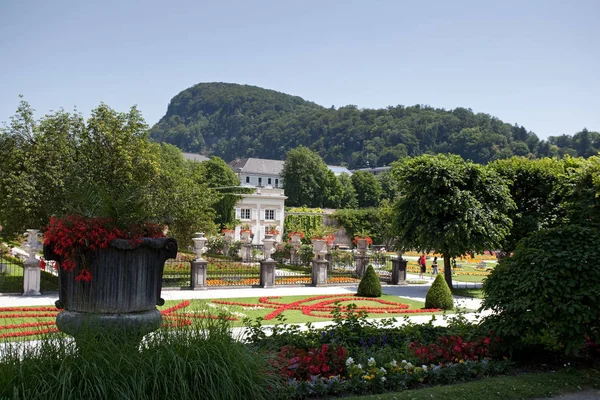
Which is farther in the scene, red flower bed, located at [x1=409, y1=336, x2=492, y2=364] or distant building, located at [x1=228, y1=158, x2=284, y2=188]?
distant building, located at [x1=228, y1=158, x2=284, y2=188]

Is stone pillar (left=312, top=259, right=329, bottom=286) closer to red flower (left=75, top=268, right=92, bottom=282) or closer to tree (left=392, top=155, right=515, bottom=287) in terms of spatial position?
tree (left=392, top=155, right=515, bottom=287)

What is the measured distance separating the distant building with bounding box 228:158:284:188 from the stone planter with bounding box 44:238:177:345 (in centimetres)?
10464

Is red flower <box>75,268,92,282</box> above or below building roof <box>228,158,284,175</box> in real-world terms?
below

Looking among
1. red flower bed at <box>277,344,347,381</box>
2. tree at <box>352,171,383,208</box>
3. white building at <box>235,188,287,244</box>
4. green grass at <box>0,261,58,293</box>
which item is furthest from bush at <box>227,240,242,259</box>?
tree at <box>352,171,383,208</box>

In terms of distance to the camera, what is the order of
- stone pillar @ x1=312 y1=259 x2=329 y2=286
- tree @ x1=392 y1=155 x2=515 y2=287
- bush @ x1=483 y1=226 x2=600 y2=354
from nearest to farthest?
bush @ x1=483 y1=226 x2=600 y2=354, tree @ x1=392 y1=155 x2=515 y2=287, stone pillar @ x1=312 y1=259 x2=329 y2=286

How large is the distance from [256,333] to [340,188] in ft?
255

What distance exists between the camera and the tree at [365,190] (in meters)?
93.2

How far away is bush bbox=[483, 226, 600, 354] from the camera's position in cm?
757

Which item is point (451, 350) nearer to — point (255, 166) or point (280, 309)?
point (280, 309)

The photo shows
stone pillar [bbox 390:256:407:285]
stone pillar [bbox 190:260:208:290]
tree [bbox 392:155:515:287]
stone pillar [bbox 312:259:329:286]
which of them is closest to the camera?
stone pillar [bbox 190:260:208:290]

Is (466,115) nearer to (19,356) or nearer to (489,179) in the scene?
(489,179)

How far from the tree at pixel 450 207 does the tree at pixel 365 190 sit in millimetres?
68617

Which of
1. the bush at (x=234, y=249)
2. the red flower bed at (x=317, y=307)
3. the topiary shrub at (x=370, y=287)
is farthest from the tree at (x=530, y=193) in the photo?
the bush at (x=234, y=249)

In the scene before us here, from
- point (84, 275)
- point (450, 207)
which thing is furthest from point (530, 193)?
point (84, 275)
